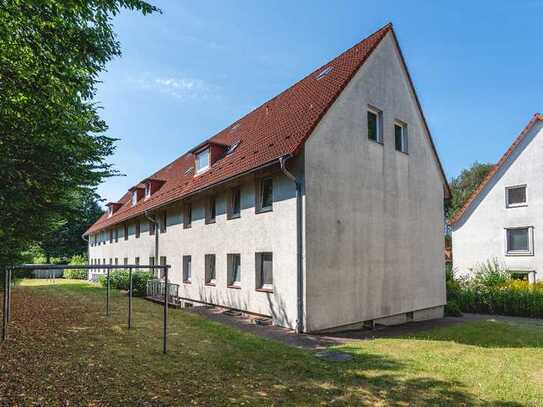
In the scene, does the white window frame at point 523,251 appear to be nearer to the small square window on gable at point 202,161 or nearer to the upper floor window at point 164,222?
the small square window on gable at point 202,161

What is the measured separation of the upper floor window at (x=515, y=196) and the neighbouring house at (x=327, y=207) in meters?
7.94

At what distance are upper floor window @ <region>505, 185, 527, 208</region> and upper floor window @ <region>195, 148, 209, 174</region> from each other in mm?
18241

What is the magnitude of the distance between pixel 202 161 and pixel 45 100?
9655mm

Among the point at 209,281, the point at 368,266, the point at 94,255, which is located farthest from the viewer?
the point at 94,255

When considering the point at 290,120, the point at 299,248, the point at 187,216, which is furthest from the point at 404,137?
the point at 187,216

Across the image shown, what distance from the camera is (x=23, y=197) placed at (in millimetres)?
11117

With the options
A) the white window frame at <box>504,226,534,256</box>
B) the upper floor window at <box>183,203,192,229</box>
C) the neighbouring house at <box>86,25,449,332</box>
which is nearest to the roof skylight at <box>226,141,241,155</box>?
the neighbouring house at <box>86,25,449,332</box>

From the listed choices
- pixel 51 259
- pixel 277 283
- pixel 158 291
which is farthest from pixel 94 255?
pixel 277 283

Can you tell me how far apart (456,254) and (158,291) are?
19381 mm

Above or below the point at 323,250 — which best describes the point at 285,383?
below

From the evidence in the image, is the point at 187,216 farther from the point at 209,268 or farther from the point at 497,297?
the point at 497,297

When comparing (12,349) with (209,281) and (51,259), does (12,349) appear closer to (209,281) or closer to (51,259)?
(209,281)

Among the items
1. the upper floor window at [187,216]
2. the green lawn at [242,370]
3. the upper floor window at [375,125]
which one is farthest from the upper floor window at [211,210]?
the upper floor window at [375,125]

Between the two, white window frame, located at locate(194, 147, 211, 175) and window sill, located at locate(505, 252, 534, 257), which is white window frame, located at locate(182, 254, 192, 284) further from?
window sill, located at locate(505, 252, 534, 257)
